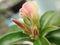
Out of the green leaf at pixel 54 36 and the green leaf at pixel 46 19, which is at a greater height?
the green leaf at pixel 46 19

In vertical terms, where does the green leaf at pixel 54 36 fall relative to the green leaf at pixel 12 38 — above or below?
below

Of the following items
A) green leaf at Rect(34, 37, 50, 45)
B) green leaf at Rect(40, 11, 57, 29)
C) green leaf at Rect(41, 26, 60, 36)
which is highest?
green leaf at Rect(40, 11, 57, 29)

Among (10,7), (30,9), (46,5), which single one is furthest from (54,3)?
(10,7)

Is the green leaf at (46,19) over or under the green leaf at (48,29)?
over

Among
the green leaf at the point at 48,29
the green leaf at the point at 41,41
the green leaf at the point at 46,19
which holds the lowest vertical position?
the green leaf at the point at 41,41

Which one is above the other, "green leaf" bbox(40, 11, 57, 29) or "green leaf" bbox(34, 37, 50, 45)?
"green leaf" bbox(40, 11, 57, 29)

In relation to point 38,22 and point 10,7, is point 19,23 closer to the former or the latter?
point 38,22

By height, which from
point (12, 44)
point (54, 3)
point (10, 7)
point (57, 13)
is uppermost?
point (10, 7)

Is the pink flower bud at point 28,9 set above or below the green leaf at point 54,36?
above

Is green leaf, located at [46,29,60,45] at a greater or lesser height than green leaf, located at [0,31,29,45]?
lesser
